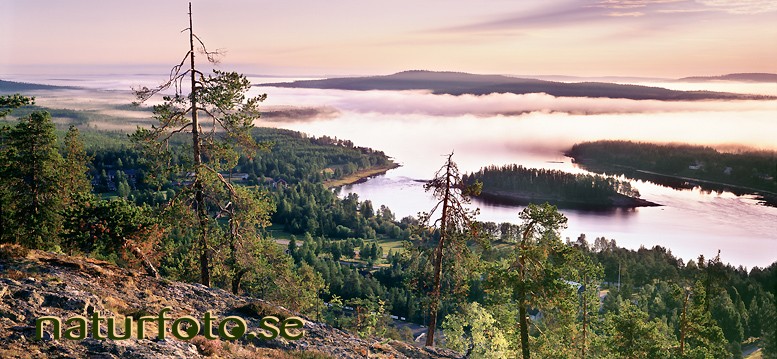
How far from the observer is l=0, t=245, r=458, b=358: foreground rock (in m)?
15.5

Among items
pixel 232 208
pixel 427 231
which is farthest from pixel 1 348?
pixel 427 231

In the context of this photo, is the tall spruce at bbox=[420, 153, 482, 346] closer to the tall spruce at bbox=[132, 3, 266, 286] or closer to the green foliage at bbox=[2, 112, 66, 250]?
the tall spruce at bbox=[132, 3, 266, 286]

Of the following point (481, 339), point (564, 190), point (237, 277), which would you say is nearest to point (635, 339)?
point (481, 339)

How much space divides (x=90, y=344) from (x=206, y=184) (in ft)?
33.1

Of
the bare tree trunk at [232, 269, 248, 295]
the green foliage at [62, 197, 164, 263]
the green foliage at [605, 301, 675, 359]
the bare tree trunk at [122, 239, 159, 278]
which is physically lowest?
the green foliage at [605, 301, 675, 359]

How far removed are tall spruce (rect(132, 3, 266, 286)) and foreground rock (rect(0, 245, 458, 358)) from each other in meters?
3.91

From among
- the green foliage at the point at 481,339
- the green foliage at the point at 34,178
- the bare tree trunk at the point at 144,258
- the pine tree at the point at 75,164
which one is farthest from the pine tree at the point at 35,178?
the green foliage at the point at 481,339

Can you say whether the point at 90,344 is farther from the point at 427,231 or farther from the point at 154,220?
the point at 427,231

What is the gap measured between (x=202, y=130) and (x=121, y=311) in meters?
9.73

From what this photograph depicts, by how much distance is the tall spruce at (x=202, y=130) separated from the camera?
947 inches

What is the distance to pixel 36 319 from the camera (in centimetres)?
1609

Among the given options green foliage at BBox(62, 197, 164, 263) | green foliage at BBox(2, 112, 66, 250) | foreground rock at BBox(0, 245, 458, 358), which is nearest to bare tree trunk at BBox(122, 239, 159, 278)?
green foliage at BBox(62, 197, 164, 263)

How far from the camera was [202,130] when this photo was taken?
25.3 meters

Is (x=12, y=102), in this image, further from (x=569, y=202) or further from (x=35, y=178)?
(x=569, y=202)
